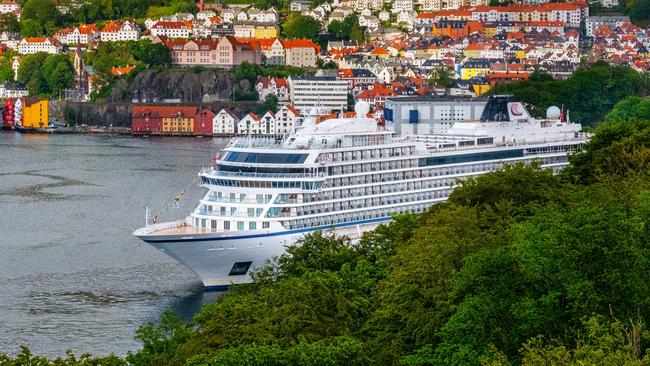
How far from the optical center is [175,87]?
92375mm

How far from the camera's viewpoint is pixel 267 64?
101 meters

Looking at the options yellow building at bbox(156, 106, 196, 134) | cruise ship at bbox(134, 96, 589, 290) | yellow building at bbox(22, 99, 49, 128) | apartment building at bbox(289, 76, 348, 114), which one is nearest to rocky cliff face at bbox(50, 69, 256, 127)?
yellow building at bbox(22, 99, 49, 128)

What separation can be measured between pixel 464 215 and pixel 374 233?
2627mm

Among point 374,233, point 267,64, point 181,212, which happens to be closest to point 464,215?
point 374,233

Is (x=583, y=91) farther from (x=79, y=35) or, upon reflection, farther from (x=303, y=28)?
(x=79, y=35)

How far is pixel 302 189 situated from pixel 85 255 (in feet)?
20.7

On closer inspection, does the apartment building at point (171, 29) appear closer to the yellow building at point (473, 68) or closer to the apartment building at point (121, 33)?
the apartment building at point (121, 33)

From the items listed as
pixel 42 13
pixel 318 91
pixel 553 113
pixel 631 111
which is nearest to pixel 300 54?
pixel 318 91

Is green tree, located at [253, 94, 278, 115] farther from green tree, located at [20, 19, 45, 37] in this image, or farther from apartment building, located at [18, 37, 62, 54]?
green tree, located at [20, 19, 45, 37]

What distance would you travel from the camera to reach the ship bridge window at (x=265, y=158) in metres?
33.6

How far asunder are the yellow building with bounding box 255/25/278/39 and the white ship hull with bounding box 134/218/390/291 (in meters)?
79.6

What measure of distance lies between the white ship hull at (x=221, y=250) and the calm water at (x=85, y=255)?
0.51 m

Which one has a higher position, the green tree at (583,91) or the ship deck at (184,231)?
the green tree at (583,91)

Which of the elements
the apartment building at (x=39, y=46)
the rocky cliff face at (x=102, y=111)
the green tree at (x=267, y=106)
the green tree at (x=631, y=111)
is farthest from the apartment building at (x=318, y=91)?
the green tree at (x=631, y=111)
